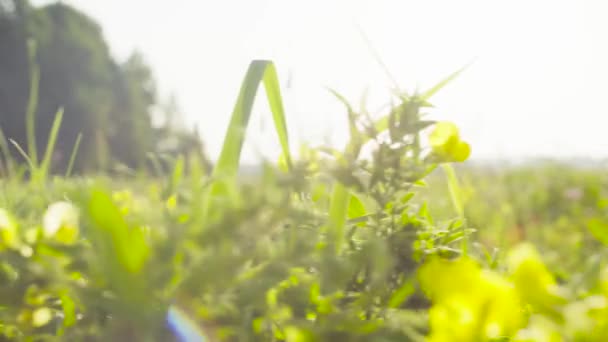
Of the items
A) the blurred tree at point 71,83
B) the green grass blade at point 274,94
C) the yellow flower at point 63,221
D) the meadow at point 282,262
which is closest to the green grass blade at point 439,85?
the meadow at point 282,262

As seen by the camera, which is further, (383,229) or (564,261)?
(564,261)

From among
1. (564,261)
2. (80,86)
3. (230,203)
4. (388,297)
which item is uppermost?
(80,86)

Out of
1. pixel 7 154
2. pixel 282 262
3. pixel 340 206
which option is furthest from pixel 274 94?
pixel 7 154

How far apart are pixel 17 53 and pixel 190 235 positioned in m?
22.2

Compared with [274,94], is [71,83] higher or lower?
higher

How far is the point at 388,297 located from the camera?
430 mm

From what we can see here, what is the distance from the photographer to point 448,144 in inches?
18.0

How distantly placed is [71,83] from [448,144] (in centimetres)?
2262

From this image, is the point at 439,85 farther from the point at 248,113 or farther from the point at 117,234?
the point at 117,234

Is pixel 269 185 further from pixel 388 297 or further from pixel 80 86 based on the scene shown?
pixel 80 86

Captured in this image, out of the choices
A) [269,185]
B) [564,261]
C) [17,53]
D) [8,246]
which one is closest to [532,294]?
[269,185]

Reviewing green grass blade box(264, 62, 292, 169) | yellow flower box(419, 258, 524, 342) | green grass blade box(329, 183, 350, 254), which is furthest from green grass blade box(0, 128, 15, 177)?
yellow flower box(419, 258, 524, 342)

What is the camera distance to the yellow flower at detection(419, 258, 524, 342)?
1.04 ft

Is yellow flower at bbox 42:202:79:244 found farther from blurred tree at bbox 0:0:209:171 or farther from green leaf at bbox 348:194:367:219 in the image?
blurred tree at bbox 0:0:209:171
